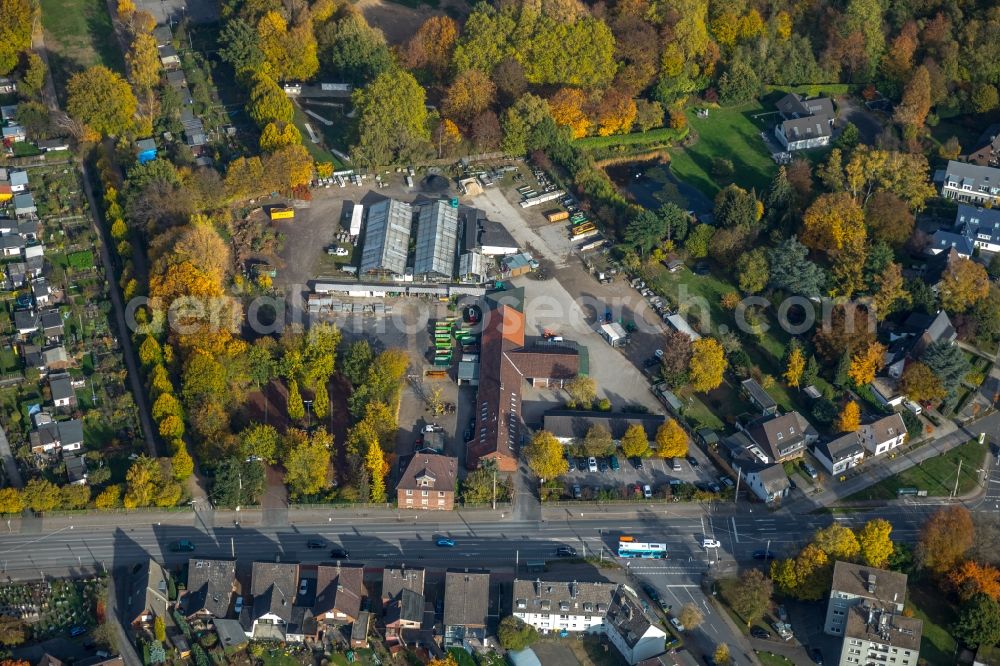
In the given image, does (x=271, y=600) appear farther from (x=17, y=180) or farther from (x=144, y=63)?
(x=144, y=63)

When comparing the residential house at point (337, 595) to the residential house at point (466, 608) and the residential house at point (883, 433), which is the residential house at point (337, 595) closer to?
the residential house at point (466, 608)

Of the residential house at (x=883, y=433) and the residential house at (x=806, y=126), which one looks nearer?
the residential house at (x=883, y=433)

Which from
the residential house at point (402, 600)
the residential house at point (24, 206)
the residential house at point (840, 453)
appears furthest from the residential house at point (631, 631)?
the residential house at point (24, 206)

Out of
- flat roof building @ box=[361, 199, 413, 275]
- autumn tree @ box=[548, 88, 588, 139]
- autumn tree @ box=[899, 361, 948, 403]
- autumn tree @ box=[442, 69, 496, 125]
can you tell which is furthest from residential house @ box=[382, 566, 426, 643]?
autumn tree @ box=[548, 88, 588, 139]

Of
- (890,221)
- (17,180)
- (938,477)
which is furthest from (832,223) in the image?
(17,180)

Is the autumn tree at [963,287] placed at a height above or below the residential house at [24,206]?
below

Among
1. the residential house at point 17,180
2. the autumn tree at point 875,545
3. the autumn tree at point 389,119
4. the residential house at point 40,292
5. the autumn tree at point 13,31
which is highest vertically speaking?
the autumn tree at point 13,31
